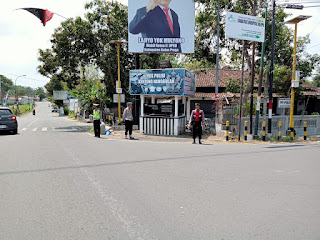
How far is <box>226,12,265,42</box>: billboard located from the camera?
13.9m

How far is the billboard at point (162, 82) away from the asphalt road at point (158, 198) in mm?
7791

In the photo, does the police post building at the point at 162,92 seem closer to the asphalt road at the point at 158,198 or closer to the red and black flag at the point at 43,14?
the red and black flag at the point at 43,14

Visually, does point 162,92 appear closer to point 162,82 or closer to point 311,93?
point 162,82

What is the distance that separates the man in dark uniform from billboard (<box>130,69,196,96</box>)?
11.8 feet

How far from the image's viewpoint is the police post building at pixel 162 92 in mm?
15711

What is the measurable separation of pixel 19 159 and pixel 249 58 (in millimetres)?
14891

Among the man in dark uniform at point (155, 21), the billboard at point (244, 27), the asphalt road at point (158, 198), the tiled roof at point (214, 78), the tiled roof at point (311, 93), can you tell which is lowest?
the asphalt road at point (158, 198)

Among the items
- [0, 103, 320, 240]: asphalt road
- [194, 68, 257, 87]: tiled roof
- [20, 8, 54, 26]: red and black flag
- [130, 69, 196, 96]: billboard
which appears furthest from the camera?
[194, 68, 257, 87]: tiled roof

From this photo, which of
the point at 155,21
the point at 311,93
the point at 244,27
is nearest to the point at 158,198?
the point at 244,27

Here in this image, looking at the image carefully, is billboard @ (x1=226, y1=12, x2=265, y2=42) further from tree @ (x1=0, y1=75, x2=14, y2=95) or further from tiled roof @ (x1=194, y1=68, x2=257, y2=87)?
tree @ (x1=0, y1=75, x2=14, y2=95)

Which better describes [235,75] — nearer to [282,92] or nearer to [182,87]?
[282,92]

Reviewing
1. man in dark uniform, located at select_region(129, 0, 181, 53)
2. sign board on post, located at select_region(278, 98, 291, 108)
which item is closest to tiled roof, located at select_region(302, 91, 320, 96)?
sign board on post, located at select_region(278, 98, 291, 108)

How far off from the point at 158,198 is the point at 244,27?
456 inches

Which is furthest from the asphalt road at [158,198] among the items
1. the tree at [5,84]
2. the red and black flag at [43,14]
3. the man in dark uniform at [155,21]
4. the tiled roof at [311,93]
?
the tree at [5,84]
